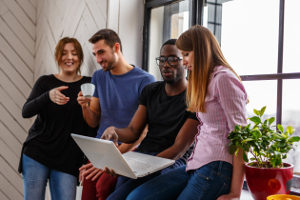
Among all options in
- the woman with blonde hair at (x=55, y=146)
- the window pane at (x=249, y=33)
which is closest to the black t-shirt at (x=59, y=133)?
the woman with blonde hair at (x=55, y=146)

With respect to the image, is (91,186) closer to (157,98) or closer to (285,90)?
(157,98)

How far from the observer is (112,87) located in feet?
6.26

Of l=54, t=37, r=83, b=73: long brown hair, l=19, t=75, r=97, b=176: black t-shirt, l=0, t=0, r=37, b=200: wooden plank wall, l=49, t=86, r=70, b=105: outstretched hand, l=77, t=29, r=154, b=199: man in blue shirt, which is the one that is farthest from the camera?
l=0, t=0, r=37, b=200: wooden plank wall

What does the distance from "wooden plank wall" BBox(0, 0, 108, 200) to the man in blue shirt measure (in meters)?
1.07

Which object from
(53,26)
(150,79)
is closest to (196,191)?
(150,79)

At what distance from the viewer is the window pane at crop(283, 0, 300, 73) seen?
1.43 metres

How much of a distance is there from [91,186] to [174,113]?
580 mm

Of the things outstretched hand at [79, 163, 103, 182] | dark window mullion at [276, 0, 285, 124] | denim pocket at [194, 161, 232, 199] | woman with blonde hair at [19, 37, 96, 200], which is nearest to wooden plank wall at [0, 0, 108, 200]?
woman with blonde hair at [19, 37, 96, 200]

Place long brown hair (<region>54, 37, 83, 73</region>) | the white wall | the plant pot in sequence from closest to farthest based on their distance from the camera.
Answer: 1. the plant pot
2. long brown hair (<region>54, 37, 83, 73</region>)
3. the white wall

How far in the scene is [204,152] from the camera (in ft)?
3.98

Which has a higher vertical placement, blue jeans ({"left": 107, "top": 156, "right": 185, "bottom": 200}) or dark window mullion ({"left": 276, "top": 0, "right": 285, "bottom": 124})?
dark window mullion ({"left": 276, "top": 0, "right": 285, "bottom": 124})

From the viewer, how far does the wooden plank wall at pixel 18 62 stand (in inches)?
118

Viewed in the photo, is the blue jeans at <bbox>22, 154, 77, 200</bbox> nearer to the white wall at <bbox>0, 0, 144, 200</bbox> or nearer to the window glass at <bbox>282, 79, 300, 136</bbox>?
the white wall at <bbox>0, 0, 144, 200</bbox>

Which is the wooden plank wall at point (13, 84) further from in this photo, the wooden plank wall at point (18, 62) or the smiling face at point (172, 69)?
the smiling face at point (172, 69)
